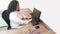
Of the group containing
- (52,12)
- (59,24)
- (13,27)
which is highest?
(52,12)

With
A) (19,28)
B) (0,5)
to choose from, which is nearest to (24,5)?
(0,5)

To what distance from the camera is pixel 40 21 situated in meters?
2.52

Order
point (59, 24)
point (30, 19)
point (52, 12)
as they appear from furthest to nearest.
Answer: point (30, 19) → point (52, 12) → point (59, 24)

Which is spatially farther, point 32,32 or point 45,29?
point 45,29

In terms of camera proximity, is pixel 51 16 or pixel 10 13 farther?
pixel 10 13

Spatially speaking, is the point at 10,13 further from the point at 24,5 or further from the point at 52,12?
the point at 24,5

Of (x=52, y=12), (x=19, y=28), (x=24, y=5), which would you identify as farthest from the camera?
(x=24, y=5)

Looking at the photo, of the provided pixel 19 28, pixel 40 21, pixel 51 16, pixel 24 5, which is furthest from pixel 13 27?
pixel 24 5

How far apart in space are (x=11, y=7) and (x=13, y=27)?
398mm

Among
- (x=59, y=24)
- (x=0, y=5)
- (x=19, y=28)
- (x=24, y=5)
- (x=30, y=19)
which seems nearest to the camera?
(x=59, y=24)

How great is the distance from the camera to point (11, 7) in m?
2.45

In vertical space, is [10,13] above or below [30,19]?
above

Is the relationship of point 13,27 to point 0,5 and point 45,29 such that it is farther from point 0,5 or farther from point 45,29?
point 0,5

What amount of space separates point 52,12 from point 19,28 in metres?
0.66
